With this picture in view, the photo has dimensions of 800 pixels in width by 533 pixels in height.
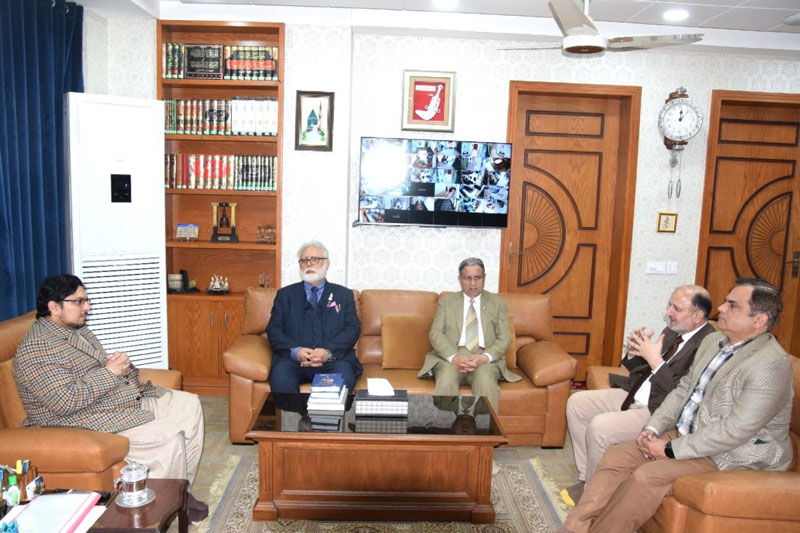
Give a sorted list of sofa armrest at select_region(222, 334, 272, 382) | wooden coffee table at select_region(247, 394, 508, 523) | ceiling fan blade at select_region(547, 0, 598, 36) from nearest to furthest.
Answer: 1. ceiling fan blade at select_region(547, 0, 598, 36)
2. wooden coffee table at select_region(247, 394, 508, 523)
3. sofa armrest at select_region(222, 334, 272, 382)

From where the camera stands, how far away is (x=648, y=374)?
10.3 feet

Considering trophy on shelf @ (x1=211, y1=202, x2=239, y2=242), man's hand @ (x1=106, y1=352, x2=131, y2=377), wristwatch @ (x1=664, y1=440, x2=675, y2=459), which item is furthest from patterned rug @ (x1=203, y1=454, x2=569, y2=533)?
trophy on shelf @ (x1=211, y1=202, x2=239, y2=242)

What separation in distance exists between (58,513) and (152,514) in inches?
10.9

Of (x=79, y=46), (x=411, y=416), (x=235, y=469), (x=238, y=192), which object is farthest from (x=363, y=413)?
(x=79, y=46)

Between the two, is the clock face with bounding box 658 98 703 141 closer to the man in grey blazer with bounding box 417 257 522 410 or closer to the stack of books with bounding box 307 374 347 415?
the man in grey blazer with bounding box 417 257 522 410

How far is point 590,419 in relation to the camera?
332 centimetres

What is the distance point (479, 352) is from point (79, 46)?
11.1 feet

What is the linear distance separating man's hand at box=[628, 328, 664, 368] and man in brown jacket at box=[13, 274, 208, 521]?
2.28 m

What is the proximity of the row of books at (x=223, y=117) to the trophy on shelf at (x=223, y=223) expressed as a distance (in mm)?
577

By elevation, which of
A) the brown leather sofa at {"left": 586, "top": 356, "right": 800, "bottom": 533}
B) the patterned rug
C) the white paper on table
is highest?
the white paper on table

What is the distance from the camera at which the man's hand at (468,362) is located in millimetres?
3711

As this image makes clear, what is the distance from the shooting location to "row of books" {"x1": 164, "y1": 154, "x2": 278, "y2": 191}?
14.7 feet

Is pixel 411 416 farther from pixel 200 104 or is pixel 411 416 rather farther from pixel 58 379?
pixel 200 104

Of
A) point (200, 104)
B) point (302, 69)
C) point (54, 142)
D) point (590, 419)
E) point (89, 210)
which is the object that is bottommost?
point (590, 419)
